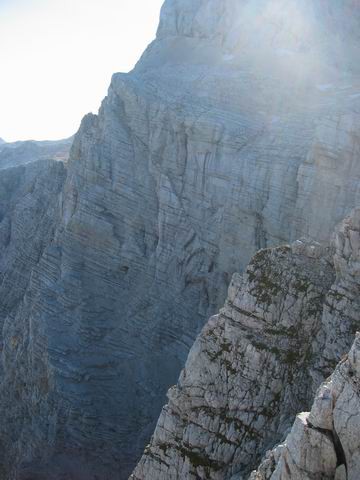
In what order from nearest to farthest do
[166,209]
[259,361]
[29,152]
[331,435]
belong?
[331,435], [259,361], [166,209], [29,152]

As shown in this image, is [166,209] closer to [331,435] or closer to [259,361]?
[259,361]

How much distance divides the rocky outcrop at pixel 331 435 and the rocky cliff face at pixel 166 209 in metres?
26.5

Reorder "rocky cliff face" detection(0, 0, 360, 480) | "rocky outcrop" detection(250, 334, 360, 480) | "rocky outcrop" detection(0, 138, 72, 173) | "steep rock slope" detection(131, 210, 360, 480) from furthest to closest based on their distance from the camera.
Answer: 1. "rocky outcrop" detection(0, 138, 72, 173)
2. "rocky cliff face" detection(0, 0, 360, 480)
3. "steep rock slope" detection(131, 210, 360, 480)
4. "rocky outcrop" detection(250, 334, 360, 480)

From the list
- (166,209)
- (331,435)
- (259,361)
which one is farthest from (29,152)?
(331,435)

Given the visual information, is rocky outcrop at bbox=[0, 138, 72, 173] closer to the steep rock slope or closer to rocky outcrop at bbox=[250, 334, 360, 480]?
the steep rock slope

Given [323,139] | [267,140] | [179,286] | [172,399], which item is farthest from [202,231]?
[172,399]

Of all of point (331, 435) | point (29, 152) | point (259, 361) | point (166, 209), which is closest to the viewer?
point (331, 435)

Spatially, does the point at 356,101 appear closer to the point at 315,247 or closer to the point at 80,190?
the point at 315,247

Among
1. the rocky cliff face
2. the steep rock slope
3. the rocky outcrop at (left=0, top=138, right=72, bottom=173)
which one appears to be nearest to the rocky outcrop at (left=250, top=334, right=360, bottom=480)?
the steep rock slope

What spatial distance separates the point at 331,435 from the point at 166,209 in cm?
3799

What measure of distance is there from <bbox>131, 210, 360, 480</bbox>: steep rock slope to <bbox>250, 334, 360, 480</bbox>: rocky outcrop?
5145mm

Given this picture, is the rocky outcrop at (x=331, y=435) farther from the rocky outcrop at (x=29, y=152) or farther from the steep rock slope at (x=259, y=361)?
the rocky outcrop at (x=29, y=152)

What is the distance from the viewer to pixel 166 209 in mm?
51438

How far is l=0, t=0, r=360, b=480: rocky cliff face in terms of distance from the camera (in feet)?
145
